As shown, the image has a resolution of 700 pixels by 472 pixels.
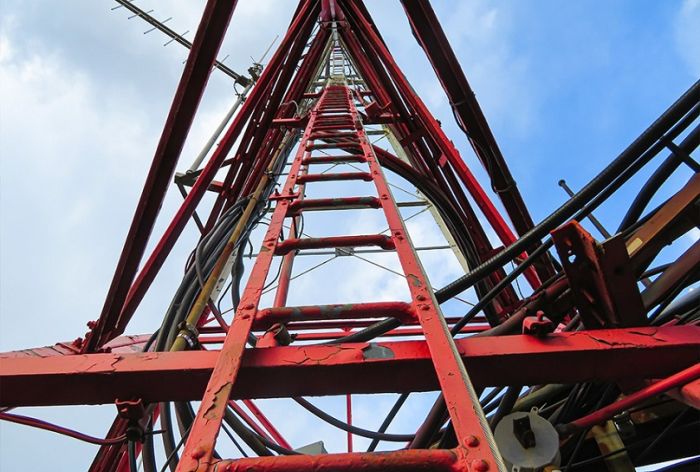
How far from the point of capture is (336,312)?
154cm

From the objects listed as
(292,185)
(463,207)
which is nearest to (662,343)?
(292,185)

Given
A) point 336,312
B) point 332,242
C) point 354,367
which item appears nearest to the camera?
point 354,367

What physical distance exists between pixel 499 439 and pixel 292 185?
173cm

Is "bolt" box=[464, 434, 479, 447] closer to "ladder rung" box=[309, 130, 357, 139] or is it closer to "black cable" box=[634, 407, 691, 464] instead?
"black cable" box=[634, 407, 691, 464]

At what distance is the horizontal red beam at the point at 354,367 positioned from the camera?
52.8 inches

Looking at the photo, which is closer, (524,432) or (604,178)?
(524,432)

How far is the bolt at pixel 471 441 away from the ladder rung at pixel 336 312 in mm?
561

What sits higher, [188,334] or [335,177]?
[335,177]

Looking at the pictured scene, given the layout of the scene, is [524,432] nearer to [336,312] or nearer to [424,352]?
[424,352]

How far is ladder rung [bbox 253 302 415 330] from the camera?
4.93ft

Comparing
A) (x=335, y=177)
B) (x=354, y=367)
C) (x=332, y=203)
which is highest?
(x=335, y=177)

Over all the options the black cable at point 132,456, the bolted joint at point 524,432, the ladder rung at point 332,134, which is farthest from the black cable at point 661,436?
the ladder rung at point 332,134

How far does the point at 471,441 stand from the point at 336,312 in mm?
696

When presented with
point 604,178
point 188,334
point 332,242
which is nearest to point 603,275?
point 604,178
